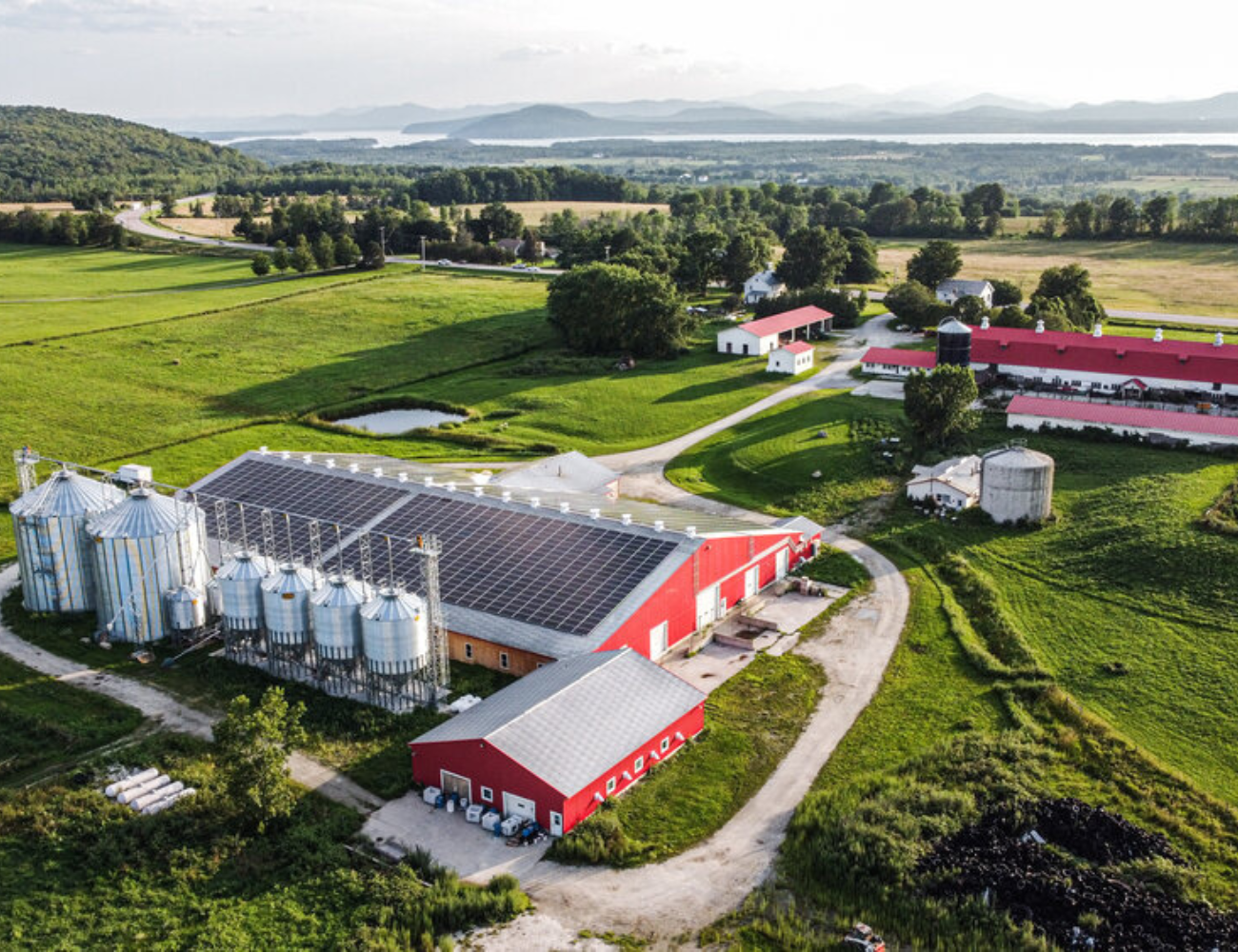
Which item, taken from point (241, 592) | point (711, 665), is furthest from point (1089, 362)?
point (241, 592)

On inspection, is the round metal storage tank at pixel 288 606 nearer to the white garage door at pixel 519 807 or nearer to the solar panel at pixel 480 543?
the solar panel at pixel 480 543

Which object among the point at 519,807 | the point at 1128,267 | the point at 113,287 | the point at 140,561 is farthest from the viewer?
the point at 1128,267

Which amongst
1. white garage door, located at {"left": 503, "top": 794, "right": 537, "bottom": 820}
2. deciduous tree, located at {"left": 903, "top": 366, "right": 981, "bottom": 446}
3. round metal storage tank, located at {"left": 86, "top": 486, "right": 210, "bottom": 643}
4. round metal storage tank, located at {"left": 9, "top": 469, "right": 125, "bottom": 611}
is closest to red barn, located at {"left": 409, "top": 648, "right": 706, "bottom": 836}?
white garage door, located at {"left": 503, "top": 794, "right": 537, "bottom": 820}

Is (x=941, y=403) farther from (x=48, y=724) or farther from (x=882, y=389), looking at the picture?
(x=48, y=724)

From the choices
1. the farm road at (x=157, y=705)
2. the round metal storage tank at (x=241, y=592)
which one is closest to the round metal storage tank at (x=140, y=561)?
the farm road at (x=157, y=705)

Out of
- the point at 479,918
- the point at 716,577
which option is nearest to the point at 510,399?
the point at 716,577

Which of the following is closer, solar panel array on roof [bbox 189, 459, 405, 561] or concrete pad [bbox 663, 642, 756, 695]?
concrete pad [bbox 663, 642, 756, 695]

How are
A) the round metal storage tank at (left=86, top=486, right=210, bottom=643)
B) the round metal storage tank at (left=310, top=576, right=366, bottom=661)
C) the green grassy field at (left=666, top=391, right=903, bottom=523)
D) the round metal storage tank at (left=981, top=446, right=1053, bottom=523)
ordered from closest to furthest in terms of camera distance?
the round metal storage tank at (left=310, top=576, right=366, bottom=661) < the round metal storage tank at (left=86, top=486, right=210, bottom=643) < the round metal storage tank at (left=981, top=446, right=1053, bottom=523) < the green grassy field at (left=666, top=391, right=903, bottom=523)

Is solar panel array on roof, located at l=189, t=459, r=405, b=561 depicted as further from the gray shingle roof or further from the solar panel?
the gray shingle roof
